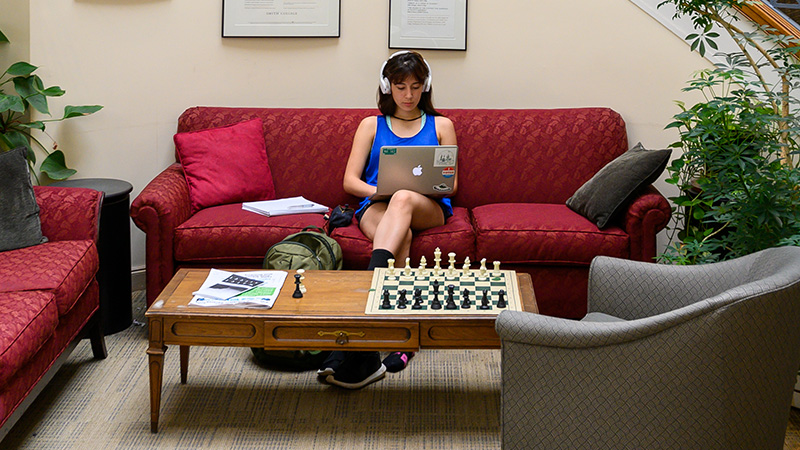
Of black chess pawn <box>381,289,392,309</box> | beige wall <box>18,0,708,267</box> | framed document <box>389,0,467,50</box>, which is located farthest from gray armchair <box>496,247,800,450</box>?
framed document <box>389,0,467,50</box>

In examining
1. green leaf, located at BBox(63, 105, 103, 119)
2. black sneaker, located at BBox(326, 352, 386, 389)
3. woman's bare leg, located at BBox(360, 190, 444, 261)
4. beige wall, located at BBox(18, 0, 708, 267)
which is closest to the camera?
black sneaker, located at BBox(326, 352, 386, 389)

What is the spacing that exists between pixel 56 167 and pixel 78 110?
27 centimetres

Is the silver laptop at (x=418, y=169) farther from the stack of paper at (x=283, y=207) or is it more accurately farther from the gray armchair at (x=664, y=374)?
the gray armchair at (x=664, y=374)

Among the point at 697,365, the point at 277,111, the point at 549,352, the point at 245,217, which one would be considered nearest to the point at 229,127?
the point at 277,111

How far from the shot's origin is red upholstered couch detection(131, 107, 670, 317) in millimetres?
3160

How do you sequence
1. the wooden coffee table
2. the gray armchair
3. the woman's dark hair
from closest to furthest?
the gray armchair
the wooden coffee table
the woman's dark hair

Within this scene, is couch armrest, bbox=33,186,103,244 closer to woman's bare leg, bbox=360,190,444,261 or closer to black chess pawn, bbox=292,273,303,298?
black chess pawn, bbox=292,273,303,298

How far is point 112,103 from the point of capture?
3.76 metres

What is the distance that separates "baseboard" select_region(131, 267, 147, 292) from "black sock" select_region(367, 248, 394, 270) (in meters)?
1.44

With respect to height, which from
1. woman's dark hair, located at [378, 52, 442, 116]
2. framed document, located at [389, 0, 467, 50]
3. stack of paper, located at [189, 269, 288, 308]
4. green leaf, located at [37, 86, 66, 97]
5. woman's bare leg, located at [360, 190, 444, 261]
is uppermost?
framed document, located at [389, 0, 467, 50]

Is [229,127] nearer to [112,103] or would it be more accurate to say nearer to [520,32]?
[112,103]

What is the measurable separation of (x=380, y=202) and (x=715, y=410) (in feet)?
5.92

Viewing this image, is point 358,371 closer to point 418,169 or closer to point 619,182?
point 418,169

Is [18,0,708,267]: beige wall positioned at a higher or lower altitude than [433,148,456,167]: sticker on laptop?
higher
